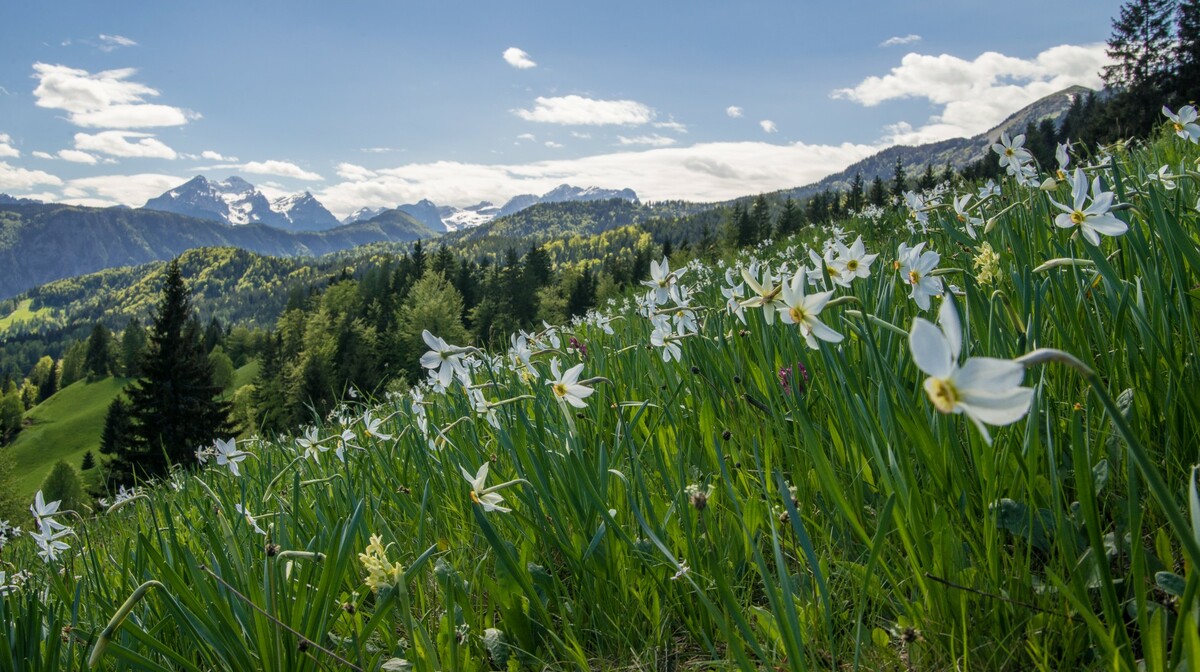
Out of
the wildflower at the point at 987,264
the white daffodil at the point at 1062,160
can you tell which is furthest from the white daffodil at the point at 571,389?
the white daffodil at the point at 1062,160

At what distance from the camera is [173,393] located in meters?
51.5

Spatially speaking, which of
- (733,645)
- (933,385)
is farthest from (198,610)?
(933,385)

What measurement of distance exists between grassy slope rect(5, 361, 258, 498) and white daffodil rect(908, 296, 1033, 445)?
118504mm

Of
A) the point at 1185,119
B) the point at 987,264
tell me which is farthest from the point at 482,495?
the point at 1185,119

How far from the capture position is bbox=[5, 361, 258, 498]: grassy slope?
101625mm

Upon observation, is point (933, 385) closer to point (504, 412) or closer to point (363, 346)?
point (504, 412)

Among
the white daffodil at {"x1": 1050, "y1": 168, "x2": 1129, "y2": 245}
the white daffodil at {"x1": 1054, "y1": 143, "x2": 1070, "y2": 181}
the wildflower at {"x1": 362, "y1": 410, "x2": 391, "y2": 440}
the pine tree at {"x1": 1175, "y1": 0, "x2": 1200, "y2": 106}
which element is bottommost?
the wildflower at {"x1": 362, "y1": 410, "x2": 391, "y2": 440}

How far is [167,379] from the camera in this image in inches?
2047

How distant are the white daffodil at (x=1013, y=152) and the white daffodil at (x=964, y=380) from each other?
136 inches

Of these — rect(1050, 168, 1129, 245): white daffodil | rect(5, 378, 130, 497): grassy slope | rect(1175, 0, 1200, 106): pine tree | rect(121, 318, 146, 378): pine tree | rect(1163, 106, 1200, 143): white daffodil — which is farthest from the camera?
rect(121, 318, 146, 378): pine tree

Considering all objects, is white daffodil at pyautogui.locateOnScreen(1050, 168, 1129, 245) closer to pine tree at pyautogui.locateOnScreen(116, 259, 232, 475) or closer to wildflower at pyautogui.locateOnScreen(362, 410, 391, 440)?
wildflower at pyautogui.locateOnScreen(362, 410, 391, 440)

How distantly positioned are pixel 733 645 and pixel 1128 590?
909mm

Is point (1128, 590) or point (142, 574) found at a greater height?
point (1128, 590)

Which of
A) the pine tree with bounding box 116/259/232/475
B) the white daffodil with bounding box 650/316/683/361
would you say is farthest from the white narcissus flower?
the pine tree with bounding box 116/259/232/475
